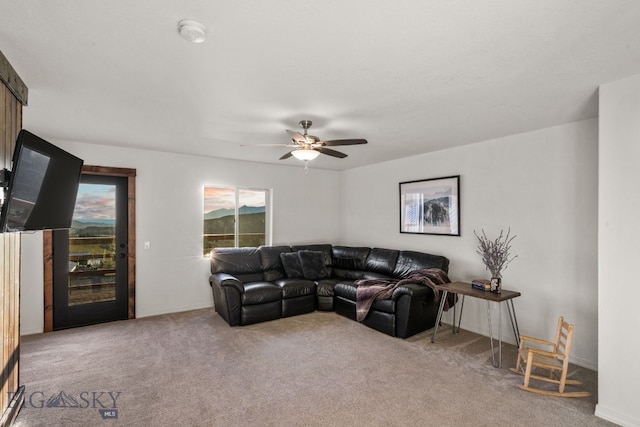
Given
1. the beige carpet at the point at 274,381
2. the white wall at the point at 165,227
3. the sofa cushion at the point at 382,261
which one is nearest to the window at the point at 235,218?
the white wall at the point at 165,227

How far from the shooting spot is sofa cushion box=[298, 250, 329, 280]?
5.42 metres

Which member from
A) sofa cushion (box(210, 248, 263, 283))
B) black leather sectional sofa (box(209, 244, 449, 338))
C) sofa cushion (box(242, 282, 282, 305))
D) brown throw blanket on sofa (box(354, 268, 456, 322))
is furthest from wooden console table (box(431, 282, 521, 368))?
sofa cushion (box(210, 248, 263, 283))

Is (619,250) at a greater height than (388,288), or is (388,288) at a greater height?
(619,250)

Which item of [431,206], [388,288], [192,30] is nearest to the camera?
[192,30]

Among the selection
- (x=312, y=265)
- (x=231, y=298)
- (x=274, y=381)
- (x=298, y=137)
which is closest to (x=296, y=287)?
(x=312, y=265)

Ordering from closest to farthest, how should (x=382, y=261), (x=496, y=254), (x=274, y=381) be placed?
(x=274, y=381), (x=496, y=254), (x=382, y=261)

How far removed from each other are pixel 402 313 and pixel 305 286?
1.60 meters

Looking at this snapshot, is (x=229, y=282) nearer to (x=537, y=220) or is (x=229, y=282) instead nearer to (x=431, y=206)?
(x=431, y=206)

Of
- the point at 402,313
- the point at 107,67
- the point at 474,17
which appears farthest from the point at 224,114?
the point at 402,313

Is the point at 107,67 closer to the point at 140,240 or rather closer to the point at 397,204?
the point at 140,240

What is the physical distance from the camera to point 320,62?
2.12 m

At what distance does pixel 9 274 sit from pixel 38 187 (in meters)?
0.84

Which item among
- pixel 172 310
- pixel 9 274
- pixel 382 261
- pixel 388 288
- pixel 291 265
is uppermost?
pixel 9 274

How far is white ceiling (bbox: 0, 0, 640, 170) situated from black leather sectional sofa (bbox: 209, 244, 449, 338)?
84.4 inches
